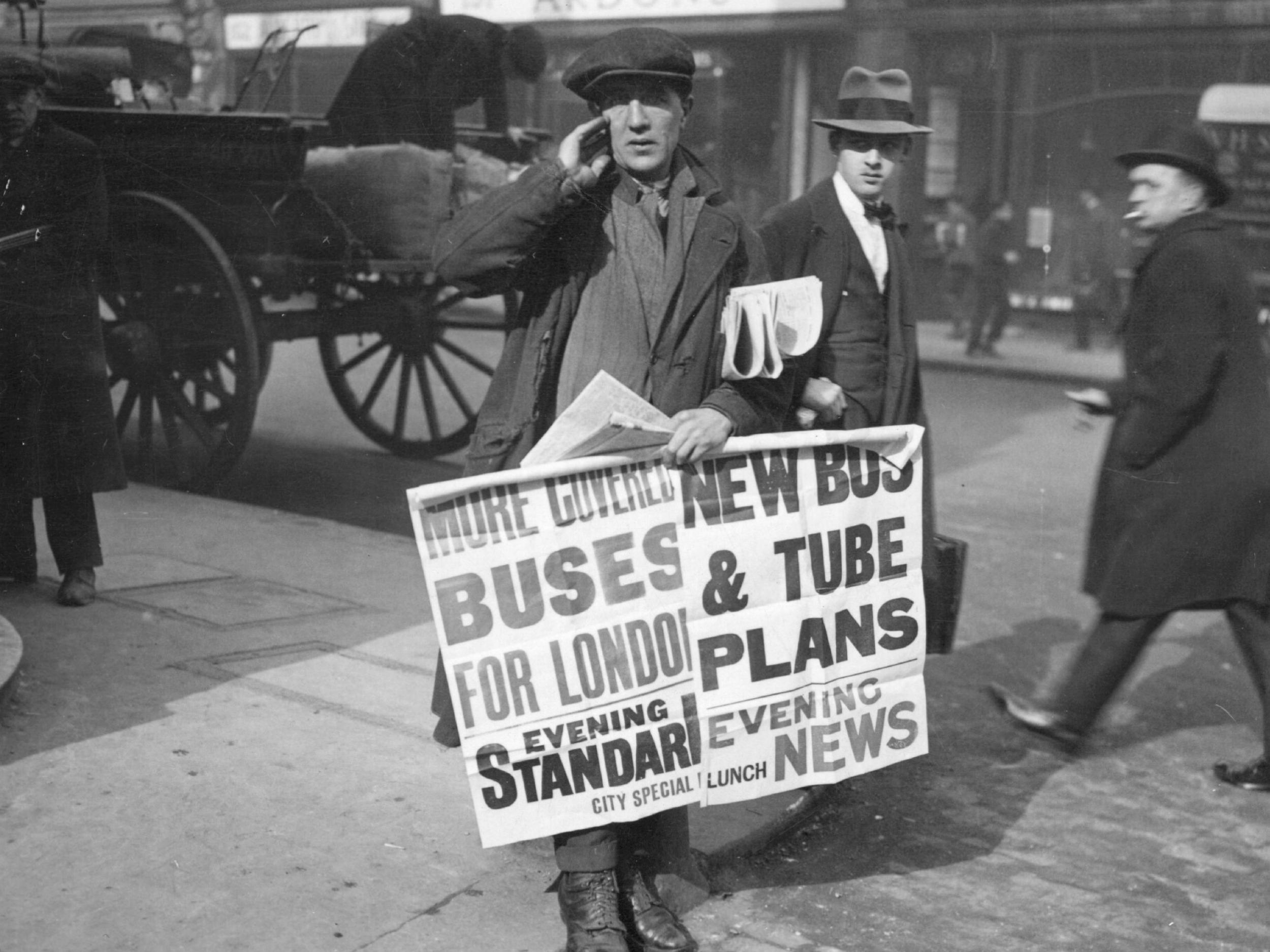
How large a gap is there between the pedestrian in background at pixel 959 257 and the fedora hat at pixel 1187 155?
43.6 ft

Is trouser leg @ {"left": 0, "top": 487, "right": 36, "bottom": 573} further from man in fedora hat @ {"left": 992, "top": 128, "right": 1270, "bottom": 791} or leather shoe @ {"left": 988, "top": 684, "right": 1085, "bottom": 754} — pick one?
man in fedora hat @ {"left": 992, "top": 128, "right": 1270, "bottom": 791}

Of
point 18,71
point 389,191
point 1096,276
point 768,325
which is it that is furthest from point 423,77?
point 1096,276

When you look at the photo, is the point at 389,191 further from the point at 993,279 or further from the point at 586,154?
the point at 993,279

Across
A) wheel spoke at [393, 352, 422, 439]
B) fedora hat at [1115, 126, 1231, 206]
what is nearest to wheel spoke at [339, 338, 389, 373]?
wheel spoke at [393, 352, 422, 439]

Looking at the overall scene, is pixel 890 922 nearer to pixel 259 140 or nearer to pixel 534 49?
pixel 259 140

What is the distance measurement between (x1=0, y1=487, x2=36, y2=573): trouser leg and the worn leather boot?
9.91 feet

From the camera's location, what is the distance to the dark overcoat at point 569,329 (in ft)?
10.6

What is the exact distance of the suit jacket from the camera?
14.6 ft

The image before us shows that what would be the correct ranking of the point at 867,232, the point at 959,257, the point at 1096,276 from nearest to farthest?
the point at 867,232 → the point at 1096,276 → the point at 959,257

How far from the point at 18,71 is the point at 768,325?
3087 millimetres

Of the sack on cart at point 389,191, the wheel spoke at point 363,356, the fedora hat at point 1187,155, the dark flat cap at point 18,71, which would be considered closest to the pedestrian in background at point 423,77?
the sack on cart at point 389,191

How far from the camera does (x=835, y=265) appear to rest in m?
4.46

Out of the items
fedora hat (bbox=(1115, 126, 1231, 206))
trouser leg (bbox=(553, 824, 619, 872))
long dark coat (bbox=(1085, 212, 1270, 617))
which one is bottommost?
trouser leg (bbox=(553, 824, 619, 872))

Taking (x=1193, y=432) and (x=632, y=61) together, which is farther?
(x=1193, y=432)
